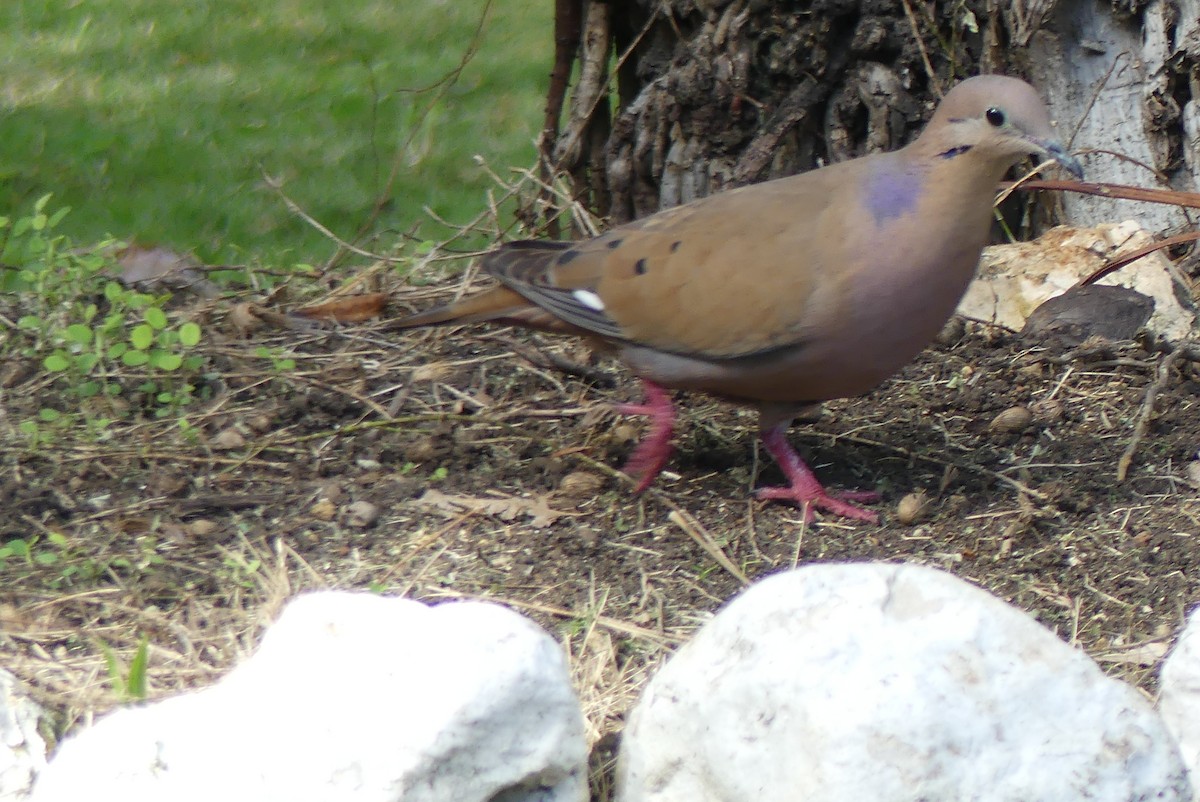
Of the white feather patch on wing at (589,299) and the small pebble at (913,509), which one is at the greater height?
the white feather patch on wing at (589,299)

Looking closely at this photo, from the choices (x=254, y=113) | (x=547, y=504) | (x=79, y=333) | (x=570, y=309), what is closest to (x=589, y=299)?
(x=570, y=309)

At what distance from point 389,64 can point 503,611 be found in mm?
5140

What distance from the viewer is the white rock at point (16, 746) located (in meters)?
2.00

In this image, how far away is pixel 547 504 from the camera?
309cm

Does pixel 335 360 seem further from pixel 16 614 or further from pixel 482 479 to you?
pixel 16 614

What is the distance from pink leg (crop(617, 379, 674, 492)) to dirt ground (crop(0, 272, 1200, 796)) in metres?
0.04

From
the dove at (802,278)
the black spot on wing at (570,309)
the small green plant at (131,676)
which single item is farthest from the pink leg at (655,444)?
the small green plant at (131,676)

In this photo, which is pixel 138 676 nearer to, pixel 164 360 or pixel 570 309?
pixel 164 360

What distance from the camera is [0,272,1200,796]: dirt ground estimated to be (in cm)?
266

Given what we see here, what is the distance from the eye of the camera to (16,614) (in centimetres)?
264

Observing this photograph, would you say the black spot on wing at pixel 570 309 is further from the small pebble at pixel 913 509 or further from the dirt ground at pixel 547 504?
the small pebble at pixel 913 509

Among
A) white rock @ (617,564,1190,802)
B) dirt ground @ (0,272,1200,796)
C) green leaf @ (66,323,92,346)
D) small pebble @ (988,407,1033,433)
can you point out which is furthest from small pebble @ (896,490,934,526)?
green leaf @ (66,323,92,346)

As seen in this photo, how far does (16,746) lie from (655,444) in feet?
5.09

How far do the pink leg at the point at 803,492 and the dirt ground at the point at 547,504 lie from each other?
3 cm
